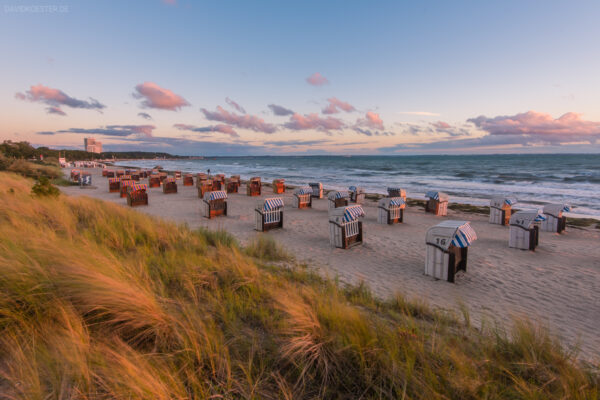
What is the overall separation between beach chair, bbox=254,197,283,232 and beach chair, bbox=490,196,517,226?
10.5 meters

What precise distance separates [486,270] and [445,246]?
197 centimetres

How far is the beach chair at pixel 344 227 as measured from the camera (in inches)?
353

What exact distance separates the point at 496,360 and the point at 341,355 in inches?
63.0

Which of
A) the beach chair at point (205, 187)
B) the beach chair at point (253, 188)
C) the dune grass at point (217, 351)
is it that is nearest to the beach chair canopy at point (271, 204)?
the dune grass at point (217, 351)

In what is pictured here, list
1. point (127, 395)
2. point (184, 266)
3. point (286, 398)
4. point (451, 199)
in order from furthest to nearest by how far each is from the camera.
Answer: point (451, 199), point (184, 266), point (286, 398), point (127, 395)

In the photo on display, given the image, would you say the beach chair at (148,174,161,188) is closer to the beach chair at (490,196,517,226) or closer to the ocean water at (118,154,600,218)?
the ocean water at (118,154,600,218)

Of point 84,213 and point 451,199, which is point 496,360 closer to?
point 84,213

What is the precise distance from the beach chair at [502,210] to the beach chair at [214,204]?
43.9 ft

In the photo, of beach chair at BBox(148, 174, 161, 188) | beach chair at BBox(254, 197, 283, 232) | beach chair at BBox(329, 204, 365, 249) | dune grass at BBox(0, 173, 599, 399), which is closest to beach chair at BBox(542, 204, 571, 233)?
beach chair at BBox(329, 204, 365, 249)

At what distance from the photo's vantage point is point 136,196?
644 inches

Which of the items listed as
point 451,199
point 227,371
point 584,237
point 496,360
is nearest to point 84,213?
point 227,371

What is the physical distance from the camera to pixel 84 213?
336 inches

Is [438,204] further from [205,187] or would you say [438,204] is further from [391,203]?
[205,187]

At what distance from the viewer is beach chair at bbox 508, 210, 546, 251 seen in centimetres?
905
